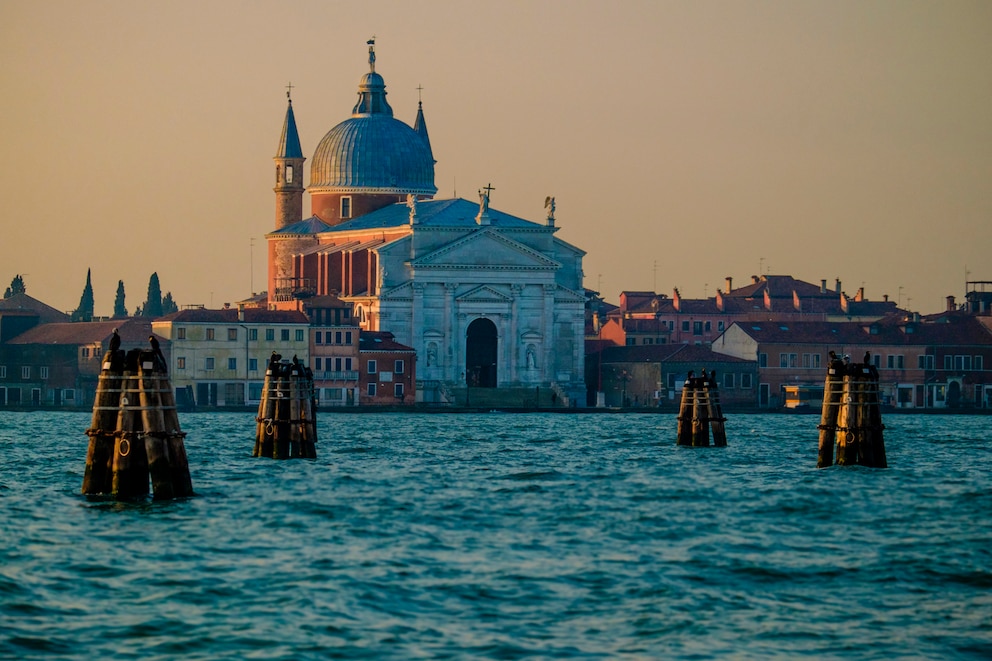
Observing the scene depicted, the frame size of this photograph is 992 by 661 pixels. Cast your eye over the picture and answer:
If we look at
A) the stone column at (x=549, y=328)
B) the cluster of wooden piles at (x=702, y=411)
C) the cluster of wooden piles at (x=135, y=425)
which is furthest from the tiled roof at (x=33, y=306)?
the cluster of wooden piles at (x=135, y=425)

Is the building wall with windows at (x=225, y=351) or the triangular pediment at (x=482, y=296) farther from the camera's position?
the triangular pediment at (x=482, y=296)

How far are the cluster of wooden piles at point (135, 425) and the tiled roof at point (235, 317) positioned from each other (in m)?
57.1

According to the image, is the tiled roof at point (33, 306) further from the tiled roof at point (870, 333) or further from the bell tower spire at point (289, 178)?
the tiled roof at point (870, 333)

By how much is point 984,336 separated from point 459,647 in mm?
79494

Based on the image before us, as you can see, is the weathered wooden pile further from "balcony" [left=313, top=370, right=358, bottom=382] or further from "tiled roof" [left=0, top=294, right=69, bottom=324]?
"tiled roof" [left=0, top=294, right=69, bottom=324]

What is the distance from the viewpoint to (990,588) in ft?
77.4

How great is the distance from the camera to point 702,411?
49.1 metres

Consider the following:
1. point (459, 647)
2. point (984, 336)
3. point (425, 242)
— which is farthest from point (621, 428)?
point (459, 647)

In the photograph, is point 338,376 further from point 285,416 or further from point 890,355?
point 285,416

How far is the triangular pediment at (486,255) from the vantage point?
92500 mm

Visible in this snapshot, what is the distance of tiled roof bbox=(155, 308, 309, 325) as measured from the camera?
281ft

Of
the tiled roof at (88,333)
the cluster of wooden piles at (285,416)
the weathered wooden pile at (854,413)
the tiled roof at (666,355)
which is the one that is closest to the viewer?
the weathered wooden pile at (854,413)

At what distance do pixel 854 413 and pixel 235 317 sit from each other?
51.9 meters

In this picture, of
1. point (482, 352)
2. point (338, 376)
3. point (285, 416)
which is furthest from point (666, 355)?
point (285, 416)
